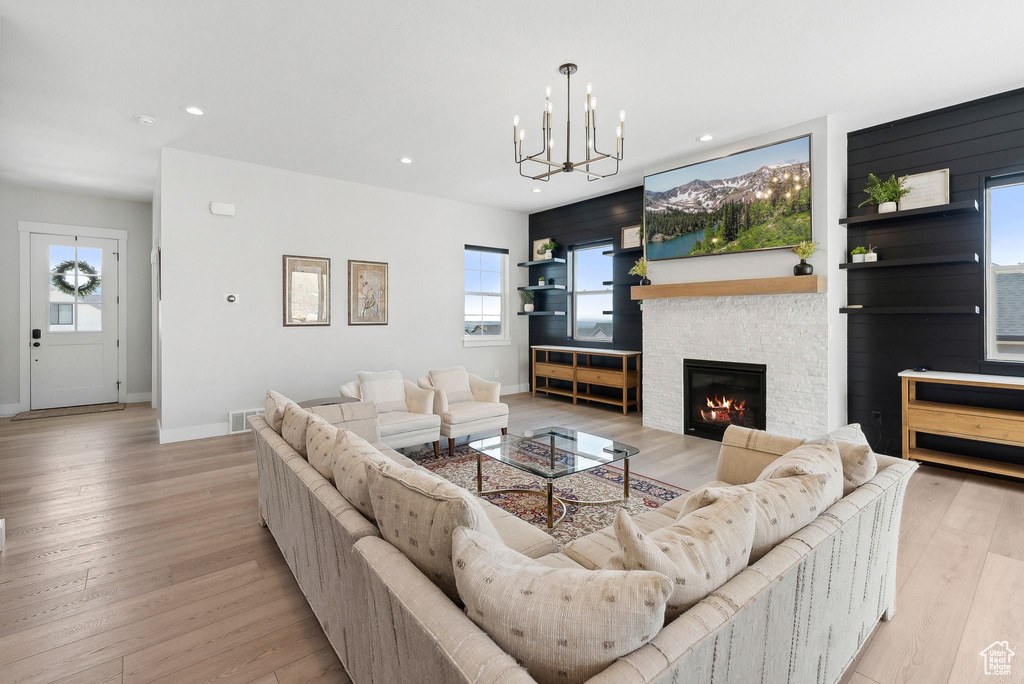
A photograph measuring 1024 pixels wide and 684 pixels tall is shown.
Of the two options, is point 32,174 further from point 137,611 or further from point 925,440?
point 925,440

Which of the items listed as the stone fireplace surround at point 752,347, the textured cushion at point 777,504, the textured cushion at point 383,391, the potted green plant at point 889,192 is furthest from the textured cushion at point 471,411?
the potted green plant at point 889,192

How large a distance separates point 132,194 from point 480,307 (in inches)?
198

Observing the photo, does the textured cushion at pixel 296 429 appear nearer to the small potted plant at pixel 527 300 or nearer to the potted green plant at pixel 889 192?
the potted green plant at pixel 889 192

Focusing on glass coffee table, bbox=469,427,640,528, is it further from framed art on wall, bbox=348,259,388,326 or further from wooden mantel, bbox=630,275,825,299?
framed art on wall, bbox=348,259,388,326

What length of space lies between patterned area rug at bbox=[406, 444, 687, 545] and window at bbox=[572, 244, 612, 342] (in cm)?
327

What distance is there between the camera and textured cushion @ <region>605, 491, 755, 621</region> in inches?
39.6

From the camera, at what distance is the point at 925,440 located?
3990 millimetres

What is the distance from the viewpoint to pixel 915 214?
3807mm

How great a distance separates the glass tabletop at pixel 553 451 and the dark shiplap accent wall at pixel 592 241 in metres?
3.10

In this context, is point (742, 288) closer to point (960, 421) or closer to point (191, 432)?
point (960, 421)

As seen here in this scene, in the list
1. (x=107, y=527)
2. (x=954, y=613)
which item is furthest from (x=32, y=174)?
(x=954, y=613)

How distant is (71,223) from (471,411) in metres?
6.36

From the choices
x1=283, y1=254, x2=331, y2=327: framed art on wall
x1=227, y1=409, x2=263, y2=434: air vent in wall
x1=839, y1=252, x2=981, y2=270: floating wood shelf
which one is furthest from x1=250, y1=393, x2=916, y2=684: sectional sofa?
x1=283, y1=254, x2=331, y2=327: framed art on wall

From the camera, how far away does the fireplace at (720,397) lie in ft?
14.9
